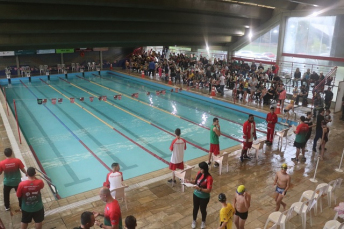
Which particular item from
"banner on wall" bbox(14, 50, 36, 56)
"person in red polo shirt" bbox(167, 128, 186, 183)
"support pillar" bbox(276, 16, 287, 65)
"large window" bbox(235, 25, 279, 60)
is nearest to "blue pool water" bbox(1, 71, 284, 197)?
"person in red polo shirt" bbox(167, 128, 186, 183)

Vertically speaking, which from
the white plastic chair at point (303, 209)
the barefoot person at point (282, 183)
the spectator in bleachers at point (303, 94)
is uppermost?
the spectator in bleachers at point (303, 94)

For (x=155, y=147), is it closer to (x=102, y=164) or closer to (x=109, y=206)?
(x=102, y=164)

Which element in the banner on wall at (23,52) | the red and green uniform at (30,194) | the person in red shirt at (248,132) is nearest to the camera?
the red and green uniform at (30,194)

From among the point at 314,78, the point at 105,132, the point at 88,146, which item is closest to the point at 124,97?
the point at 105,132

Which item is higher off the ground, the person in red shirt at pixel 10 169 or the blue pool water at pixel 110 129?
the person in red shirt at pixel 10 169

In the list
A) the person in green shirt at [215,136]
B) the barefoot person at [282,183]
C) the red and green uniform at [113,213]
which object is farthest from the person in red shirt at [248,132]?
the red and green uniform at [113,213]

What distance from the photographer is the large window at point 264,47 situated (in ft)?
64.0

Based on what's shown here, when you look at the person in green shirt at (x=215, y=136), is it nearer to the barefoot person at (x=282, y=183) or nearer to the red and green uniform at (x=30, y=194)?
the barefoot person at (x=282, y=183)

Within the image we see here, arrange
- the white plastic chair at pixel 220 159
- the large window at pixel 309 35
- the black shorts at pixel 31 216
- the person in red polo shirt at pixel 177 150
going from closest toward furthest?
the black shorts at pixel 31 216
the person in red polo shirt at pixel 177 150
the white plastic chair at pixel 220 159
the large window at pixel 309 35

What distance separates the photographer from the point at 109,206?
11.7 ft

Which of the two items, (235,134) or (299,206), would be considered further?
(235,134)

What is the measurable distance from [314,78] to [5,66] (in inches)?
915

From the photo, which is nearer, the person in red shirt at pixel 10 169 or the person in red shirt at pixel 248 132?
the person in red shirt at pixel 10 169

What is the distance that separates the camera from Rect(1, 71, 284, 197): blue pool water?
8.32 meters
